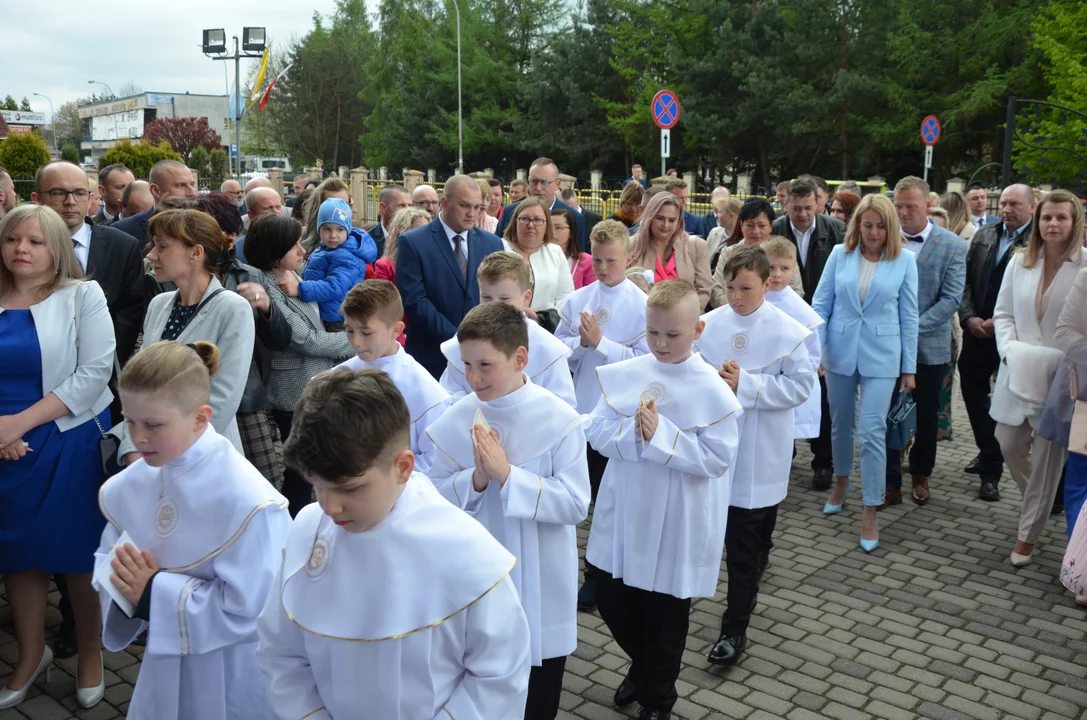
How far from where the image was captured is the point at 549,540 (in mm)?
3514

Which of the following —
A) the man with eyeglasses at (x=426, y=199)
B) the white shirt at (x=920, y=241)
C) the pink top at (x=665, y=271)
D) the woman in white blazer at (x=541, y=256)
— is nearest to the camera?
the woman in white blazer at (x=541, y=256)

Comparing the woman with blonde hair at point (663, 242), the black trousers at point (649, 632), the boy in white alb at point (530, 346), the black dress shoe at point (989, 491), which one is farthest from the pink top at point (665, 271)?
the black trousers at point (649, 632)

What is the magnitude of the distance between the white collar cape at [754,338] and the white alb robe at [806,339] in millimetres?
485

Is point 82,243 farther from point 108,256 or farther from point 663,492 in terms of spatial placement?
point 663,492

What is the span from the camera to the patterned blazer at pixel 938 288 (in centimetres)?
722

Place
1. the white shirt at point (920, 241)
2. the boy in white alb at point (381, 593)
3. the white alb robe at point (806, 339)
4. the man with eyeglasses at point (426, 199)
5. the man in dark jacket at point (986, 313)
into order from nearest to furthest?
the boy in white alb at point (381, 593) → the white alb robe at point (806, 339) → the white shirt at point (920, 241) → the man in dark jacket at point (986, 313) → the man with eyeglasses at point (426, 199)

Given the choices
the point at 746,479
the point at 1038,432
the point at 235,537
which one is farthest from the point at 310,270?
the point at 1038,432

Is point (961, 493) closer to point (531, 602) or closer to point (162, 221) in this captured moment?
point (531, 602)

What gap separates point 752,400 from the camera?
4.85 meters

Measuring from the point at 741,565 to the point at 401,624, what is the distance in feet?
9.67

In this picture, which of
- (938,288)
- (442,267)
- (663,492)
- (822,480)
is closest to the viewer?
(663,492)

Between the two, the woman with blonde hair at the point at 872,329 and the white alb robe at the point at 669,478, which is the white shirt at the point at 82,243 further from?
the woman with blonde hair at the point at 872,329

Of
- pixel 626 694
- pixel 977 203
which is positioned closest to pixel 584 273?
pixel 626 694

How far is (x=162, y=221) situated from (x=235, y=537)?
194cm
